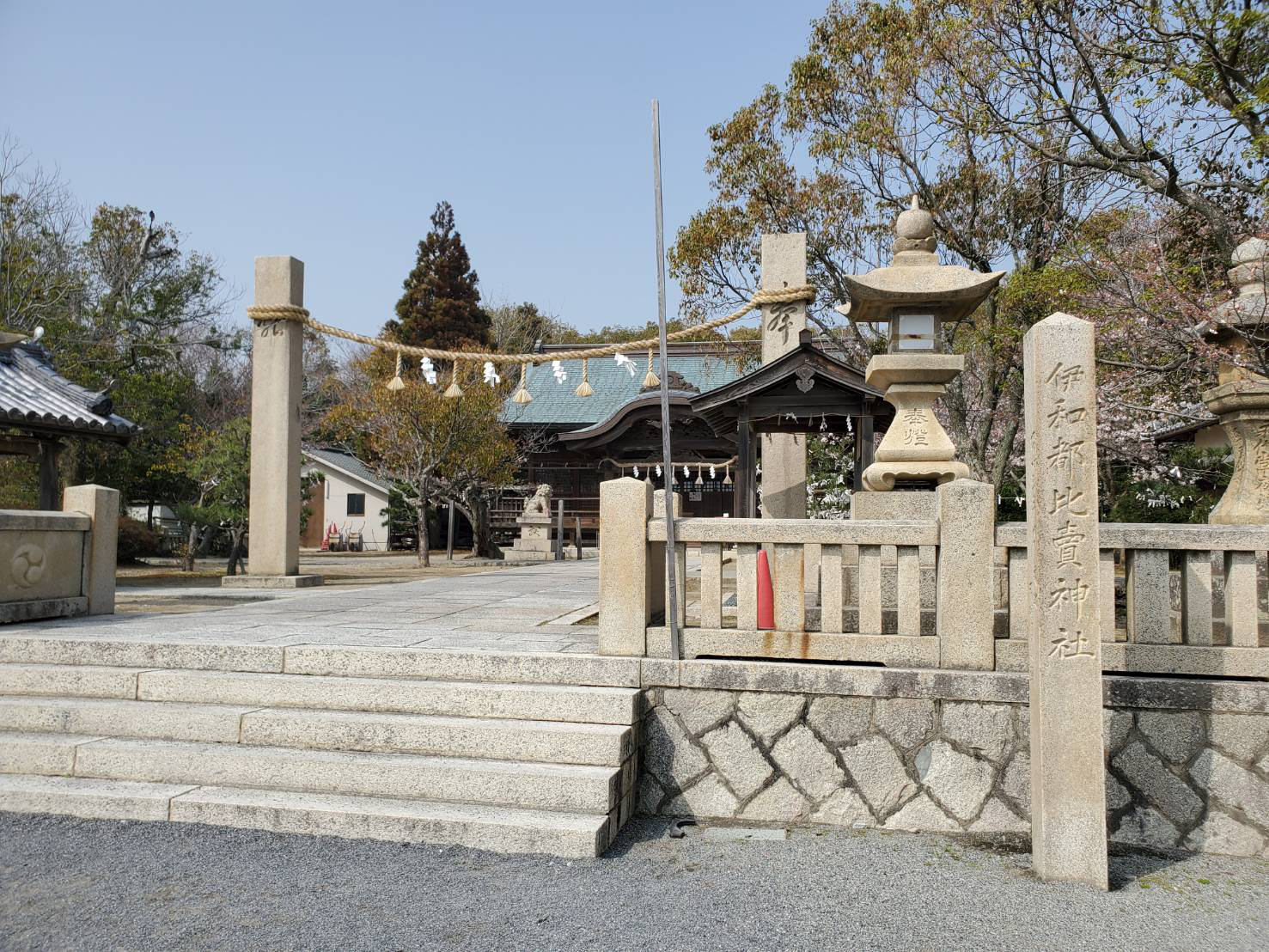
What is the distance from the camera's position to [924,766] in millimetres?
4520

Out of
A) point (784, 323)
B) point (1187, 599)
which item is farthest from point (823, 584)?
point (784, 323)

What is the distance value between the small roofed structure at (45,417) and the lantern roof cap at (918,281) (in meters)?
10.3

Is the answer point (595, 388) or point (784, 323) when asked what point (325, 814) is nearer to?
point (784, 323)

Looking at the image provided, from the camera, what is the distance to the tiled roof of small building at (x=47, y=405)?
10.8 metres

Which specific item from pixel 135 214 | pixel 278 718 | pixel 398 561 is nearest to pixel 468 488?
pixel 398 561

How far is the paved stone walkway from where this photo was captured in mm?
5523

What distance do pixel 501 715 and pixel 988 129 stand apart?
979 centimetres

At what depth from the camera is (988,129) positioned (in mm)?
10648

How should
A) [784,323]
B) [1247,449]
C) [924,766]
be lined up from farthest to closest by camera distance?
[784,323] → [1247,449] → [924,766]

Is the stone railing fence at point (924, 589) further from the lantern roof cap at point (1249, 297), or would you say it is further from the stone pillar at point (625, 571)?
the lantern roof cap at point (1249, 297)

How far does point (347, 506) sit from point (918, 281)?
98.9 ft

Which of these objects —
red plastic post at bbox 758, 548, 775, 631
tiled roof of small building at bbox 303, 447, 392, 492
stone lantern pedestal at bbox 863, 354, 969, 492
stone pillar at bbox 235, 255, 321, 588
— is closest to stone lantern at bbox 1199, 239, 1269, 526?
stone lantern pedestal at bbox 863, 354, 969, 492

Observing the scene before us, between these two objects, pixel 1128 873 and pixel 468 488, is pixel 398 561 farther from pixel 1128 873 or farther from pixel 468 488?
pixel 1128 873

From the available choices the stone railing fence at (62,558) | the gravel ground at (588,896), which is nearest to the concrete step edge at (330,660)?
the gravel ground at (588,896)
